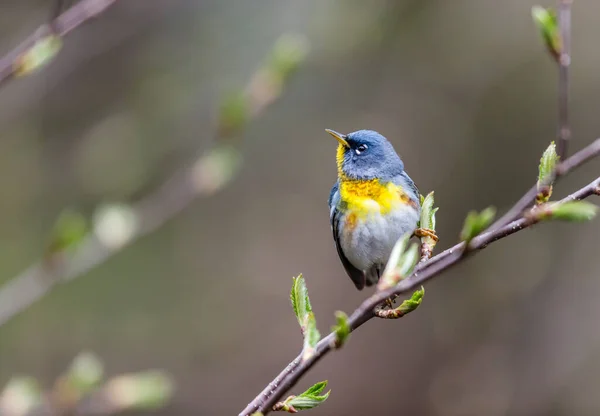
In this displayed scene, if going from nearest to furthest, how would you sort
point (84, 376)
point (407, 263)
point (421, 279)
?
point (421, 279) → point (407, 263) → point (84, 376)

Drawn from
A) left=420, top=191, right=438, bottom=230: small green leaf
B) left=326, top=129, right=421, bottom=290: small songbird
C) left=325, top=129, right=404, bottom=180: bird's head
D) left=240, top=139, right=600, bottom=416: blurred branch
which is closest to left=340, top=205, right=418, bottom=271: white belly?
left=326, top=129, right=421, bottom=290: small songbird

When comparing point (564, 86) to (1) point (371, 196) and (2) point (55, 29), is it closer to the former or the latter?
(2) point (55, 29)

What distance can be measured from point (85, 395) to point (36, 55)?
4.18 ft

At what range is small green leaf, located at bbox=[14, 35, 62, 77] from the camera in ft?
6.81

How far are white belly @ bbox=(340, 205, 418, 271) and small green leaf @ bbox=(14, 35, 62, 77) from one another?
70.0 inches

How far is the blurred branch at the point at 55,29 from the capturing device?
204 cm

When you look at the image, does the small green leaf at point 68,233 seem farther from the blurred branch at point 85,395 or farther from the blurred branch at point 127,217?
the blurred branch at point 85,395

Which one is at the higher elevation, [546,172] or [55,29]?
[55,29]

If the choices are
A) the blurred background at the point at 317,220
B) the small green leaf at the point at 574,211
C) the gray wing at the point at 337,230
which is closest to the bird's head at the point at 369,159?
the gray wing at the point at 337,230

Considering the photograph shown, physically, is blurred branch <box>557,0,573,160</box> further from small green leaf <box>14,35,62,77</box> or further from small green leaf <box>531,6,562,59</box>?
small green leaf <box>14,35,62,77</box>

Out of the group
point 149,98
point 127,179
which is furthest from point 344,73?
point 127,179

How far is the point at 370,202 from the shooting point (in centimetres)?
341

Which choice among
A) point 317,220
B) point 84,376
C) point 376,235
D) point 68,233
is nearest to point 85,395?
point 84,376

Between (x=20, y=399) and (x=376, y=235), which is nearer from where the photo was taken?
(x=20, y=399)
